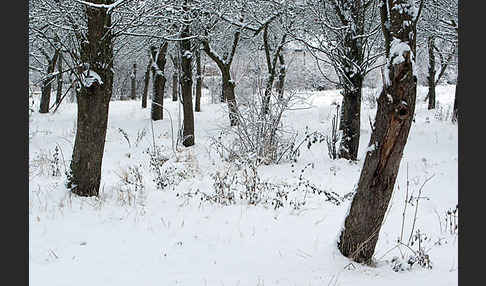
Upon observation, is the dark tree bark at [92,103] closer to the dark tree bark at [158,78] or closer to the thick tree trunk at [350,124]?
the thick tree trunk at [350,124]

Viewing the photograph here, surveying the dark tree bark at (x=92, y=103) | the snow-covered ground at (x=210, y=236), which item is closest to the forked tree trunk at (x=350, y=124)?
the snow-covered ground at (x=210, y=236)

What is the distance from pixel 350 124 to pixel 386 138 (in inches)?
238

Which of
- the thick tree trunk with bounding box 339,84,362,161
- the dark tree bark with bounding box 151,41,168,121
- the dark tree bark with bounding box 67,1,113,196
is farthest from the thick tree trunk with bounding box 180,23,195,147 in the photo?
the dark tree bark with bounding box 67,1,113,196

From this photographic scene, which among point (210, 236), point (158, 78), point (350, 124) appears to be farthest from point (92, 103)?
point (158, 78)

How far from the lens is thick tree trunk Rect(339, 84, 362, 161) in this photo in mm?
9234

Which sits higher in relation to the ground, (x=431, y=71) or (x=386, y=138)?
(x=431, y=71)

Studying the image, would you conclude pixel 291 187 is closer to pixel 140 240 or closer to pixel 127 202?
pixel 127 202

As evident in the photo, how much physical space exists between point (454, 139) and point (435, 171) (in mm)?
4799

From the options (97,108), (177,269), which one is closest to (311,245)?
(177,269)

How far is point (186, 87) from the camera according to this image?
12.5 meters

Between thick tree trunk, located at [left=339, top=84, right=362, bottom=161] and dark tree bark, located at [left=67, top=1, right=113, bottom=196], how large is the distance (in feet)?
18.2

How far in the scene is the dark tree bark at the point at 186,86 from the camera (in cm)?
1201

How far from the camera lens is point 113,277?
11.6 feet

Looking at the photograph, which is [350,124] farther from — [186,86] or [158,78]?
[158,78]
